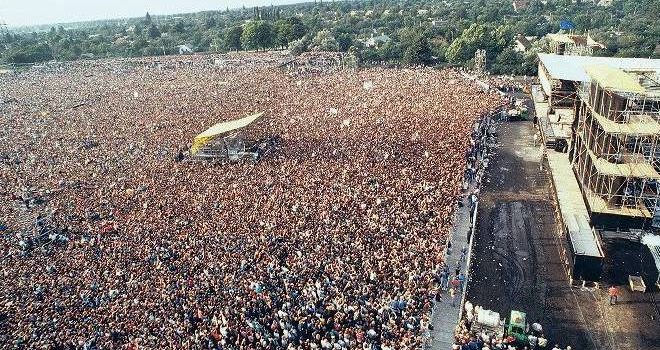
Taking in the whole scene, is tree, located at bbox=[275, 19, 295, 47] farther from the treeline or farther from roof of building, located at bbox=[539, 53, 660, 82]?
roof of building, located at bbox=[539, 53, 660, 82]

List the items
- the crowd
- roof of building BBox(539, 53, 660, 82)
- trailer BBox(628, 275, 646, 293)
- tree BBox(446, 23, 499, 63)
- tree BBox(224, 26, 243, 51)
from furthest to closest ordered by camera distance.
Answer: tree BBox(224, 26, 243, 51), tree BBox(446, 23, 499, 63), roof of building BBox(539, 53, 660, 82), trailer BBox(628, 275, 646, 293), the crowd

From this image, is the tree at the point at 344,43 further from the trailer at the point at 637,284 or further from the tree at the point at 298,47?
the trailer at the point at 637,284

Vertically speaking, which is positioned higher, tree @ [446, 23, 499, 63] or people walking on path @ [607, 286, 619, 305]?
tree @ [446, 23, 499, 63]

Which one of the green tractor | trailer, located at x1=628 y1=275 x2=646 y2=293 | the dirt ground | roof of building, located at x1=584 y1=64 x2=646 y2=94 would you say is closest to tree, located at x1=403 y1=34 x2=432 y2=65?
the dirt ground

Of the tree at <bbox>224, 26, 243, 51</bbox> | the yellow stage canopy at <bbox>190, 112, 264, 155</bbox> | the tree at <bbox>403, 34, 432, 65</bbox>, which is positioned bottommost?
the yellow stage canopy at <bbox>190, 112, 264, 155</bbox>

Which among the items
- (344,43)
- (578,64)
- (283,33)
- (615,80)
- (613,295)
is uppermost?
(283,33)

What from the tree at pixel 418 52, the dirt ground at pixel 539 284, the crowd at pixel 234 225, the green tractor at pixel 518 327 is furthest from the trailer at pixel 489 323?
the tree at pixel 418 52

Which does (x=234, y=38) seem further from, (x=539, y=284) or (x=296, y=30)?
(x=539, y=284)

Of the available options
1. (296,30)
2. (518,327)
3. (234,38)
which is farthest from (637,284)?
(234,38)
